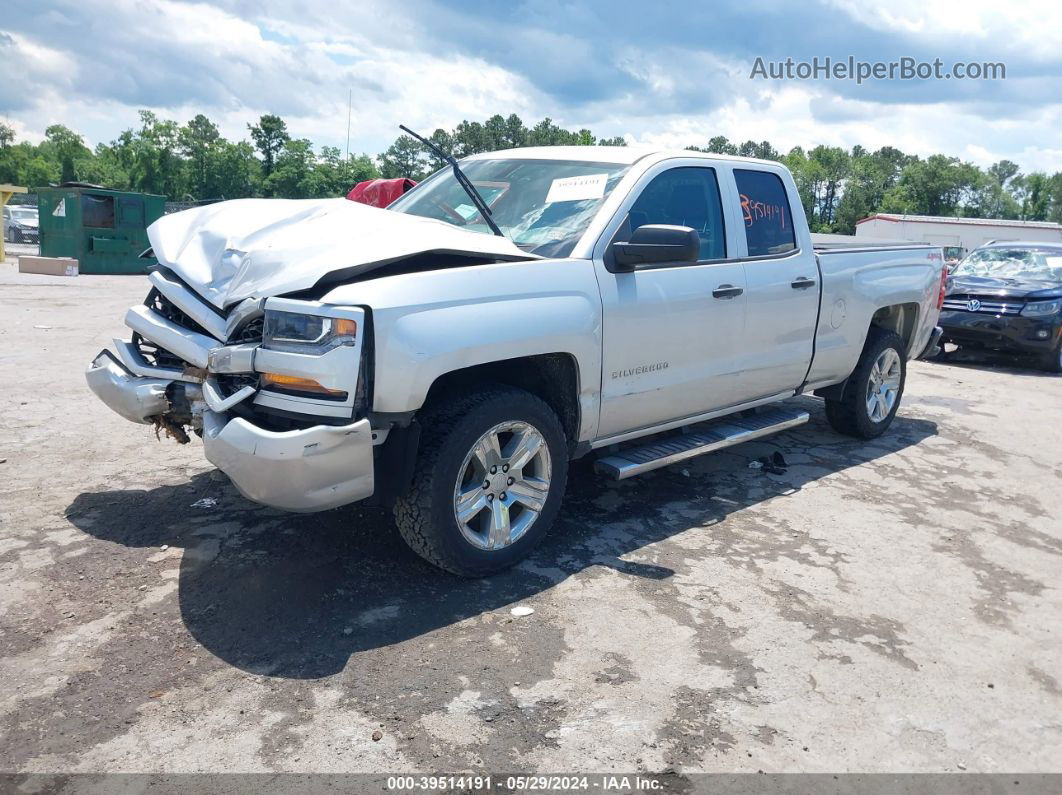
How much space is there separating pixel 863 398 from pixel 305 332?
4705 mm

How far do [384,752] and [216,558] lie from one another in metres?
1.68

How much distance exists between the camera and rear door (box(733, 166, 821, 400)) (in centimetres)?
510

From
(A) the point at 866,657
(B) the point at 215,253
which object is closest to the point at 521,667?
(A) the point at 866,657

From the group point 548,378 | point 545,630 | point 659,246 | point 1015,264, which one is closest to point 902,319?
point 659,246

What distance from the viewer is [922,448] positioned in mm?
6660

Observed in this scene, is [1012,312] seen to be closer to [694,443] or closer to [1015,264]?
[1015,264]

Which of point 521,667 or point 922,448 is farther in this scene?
point 922,448

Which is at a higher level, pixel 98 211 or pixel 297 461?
pixel 98 211

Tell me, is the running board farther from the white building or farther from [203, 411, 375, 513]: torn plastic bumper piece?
the white building

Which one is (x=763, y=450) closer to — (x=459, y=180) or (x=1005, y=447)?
(x=1005, y=447)

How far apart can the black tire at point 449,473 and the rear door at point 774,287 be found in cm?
188

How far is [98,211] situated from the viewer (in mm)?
21172

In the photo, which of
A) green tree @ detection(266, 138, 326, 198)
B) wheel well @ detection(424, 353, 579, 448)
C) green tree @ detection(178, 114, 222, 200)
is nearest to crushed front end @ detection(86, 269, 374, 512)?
wheel well @ detection(424, 353, 579, 448)

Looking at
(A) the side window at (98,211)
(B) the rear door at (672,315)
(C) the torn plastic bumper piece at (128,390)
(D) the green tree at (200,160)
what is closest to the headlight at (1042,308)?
(B) the rear door at (672,315)
